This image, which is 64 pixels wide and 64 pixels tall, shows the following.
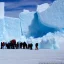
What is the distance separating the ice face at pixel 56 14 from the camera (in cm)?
468

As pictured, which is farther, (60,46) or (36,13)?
(36,13)

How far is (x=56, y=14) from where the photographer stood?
4699 mm

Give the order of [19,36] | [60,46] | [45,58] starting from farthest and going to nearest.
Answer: [19,36], [60,46], [45,58]

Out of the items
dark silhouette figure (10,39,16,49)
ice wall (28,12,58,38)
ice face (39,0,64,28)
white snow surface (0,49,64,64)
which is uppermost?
ice face (39,0,64,28)

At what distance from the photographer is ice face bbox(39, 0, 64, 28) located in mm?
Result: 4675

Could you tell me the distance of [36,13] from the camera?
15.6 feet

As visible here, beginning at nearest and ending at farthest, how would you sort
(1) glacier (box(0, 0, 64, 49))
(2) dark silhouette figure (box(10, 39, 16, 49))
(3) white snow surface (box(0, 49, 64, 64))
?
(3) white snow surface (box(0, 49, 64, 64))
(2) dark silhouette figure (box(10, 39, 16, 49))
(1) glacier (box(0, 0, 64, 49))

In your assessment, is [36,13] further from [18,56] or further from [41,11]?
[18,56]

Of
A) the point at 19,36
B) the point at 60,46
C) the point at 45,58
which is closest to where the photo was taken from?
the point at 45,58

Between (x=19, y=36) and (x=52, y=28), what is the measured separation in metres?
0.64

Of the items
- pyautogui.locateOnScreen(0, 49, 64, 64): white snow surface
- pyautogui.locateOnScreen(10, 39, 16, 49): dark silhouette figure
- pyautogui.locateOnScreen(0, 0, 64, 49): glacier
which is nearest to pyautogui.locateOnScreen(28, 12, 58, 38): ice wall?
pyautogui.locateOnScreen(0, 0, 64, 49): glacier

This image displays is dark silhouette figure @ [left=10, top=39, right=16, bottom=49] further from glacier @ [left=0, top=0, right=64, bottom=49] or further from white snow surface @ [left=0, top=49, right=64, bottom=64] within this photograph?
white snow surface @ [left=0, top=49, right=64, bottom=64]

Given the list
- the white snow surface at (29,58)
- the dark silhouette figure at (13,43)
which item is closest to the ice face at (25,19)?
the dark silhouette figure at (13,43)

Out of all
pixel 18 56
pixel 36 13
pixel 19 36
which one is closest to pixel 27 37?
pixel 19 36
